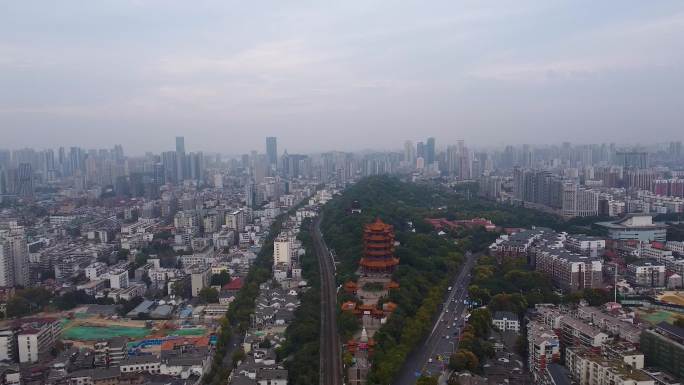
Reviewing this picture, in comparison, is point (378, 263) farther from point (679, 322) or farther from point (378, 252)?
point (679, 322)

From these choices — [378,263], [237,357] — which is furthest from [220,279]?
[237,357]

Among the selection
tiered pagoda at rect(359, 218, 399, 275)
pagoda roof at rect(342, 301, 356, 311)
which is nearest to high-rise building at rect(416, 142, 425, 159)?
tiered pagoda at rect(359, 218, 399, 275)

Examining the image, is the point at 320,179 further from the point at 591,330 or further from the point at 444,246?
the point at 591,330

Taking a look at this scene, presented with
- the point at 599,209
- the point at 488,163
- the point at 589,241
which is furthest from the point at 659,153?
the point at 589,241

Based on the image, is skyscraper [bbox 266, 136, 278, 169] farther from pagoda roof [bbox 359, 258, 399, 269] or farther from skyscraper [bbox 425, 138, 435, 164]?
pagoda roof [bbox 359, 258, 399, 269]

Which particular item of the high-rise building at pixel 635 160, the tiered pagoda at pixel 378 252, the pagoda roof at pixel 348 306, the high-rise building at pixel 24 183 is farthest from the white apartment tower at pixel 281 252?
the high-rise building at pixel 635 160
